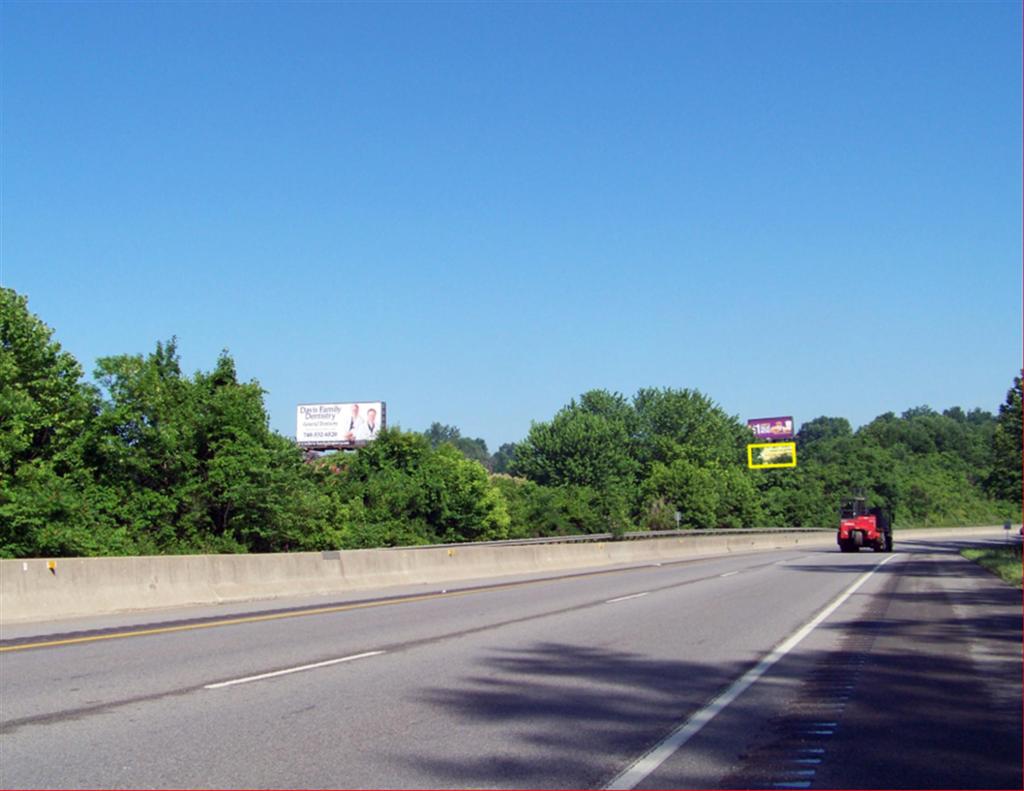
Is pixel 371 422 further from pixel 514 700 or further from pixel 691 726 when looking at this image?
pixel 691 726

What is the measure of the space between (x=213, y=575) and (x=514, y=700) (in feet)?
41.6

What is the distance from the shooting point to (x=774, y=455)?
367 ft

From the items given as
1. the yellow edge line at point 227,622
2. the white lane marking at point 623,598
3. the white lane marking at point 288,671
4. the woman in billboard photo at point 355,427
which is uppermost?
the woman in billboard photo at point 355,427

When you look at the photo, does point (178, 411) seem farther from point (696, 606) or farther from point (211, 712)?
point (211, 712)

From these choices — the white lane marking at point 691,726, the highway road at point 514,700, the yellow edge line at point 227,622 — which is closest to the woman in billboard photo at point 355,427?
the yellow edge line at point 227,622

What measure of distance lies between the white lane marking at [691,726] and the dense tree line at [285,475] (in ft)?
72.5

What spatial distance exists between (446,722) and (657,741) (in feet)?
5.79

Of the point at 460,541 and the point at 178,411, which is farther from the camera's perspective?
the point at 460,541

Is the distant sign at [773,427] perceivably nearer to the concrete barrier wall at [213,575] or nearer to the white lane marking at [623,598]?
the concrete barrier wall at [213,575]

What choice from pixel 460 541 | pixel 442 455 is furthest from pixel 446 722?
pixel 442 455

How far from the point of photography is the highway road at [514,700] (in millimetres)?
7441

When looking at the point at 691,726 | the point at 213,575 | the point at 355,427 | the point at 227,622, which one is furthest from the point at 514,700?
the point at 355,427

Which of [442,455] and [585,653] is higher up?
[442,455]

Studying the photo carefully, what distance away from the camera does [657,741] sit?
328 inches
